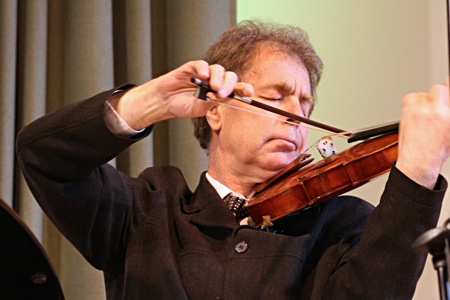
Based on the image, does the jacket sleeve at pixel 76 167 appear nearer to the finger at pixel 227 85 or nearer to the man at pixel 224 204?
the man at pixel 224 204

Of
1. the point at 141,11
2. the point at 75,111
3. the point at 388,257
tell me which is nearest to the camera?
the point at 388,257

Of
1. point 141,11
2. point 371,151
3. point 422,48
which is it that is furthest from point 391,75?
point 371,151

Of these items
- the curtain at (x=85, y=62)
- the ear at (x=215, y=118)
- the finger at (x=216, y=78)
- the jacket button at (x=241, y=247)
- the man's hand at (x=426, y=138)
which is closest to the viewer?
the man's hand at (x=426, y=138)

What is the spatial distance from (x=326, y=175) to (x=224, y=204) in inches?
8.0

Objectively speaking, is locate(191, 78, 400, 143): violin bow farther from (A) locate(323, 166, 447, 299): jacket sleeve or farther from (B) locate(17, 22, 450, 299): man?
(A) locate(323, 166, 447, 299): jacket sleeve

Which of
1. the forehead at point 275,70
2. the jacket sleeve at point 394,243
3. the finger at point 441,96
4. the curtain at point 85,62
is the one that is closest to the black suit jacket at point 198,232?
the jacket sleeve at point 394,243

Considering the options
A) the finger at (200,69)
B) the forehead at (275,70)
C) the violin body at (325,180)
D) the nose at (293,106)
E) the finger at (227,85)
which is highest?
the finger at (200,69)

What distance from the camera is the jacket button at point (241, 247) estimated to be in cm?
133

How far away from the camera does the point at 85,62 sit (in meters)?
1.92

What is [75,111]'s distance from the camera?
1.26 metres

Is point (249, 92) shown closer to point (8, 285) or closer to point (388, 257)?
point (388, 257)

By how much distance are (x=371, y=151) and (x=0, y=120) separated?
0.93 meters

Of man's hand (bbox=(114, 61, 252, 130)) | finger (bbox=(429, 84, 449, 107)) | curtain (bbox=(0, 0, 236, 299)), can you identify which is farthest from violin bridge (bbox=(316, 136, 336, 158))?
curtain (bbox=(0, 0, 236, 299))

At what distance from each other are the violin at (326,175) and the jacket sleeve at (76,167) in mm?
177
